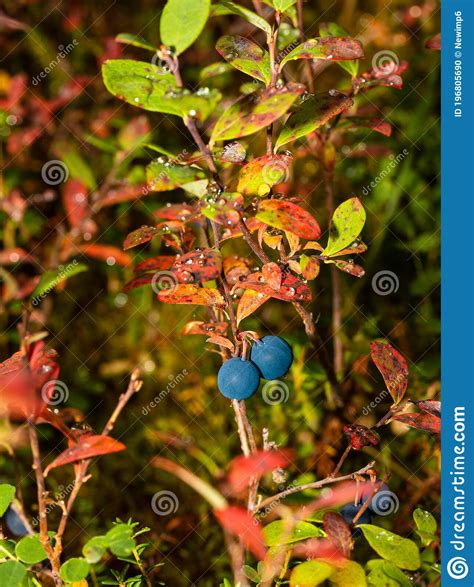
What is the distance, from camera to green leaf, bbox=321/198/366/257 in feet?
3.01

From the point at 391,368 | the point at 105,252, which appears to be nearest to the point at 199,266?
the point at 391,368

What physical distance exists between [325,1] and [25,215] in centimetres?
143

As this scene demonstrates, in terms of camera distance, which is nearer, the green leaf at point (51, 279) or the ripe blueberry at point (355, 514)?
the ripe blueberry at point (355, 514)

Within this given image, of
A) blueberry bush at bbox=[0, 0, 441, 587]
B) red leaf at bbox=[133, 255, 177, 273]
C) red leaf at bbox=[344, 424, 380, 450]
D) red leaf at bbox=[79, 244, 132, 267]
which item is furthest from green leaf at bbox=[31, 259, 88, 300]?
red leaf at bbox=[344, 424, 380, 450]

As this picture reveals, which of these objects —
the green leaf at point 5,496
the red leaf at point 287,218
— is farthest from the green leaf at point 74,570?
the red leaf at point 287,218

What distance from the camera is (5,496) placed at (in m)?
0.87

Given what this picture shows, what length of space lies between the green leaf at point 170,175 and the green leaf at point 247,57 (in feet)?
0.53

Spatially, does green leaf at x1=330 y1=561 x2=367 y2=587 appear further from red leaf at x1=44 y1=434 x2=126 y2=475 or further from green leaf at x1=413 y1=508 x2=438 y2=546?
red leaf at x1=44 y1=434 x2=126 y2=475

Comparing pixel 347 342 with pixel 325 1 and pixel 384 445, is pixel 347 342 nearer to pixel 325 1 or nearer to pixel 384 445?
pixel 384 445

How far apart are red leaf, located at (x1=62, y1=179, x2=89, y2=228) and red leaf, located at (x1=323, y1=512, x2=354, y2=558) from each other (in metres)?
1.05

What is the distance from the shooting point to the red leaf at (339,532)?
34.7 inches
